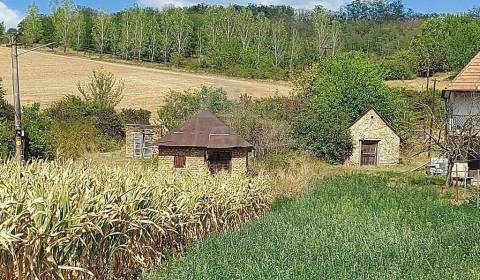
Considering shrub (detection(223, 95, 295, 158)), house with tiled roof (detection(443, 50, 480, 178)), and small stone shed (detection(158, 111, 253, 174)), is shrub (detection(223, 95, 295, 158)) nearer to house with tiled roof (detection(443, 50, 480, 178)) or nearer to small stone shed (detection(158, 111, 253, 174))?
small stone shed (detection(158, 111, 253, 174))

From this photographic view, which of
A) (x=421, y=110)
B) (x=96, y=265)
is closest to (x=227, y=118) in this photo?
(x=421, y=110)

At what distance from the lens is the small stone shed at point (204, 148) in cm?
2705

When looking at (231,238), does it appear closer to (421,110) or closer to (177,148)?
(177,148)

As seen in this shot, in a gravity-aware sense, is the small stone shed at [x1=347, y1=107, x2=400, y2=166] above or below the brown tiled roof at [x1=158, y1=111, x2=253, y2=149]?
below

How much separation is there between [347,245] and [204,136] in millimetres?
15746

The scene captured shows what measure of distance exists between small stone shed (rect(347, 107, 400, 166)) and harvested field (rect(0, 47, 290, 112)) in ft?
57.7

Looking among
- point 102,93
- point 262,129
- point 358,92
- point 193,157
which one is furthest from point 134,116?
point 193,157

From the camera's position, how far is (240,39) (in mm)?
83875

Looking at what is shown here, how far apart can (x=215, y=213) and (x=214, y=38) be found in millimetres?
69993

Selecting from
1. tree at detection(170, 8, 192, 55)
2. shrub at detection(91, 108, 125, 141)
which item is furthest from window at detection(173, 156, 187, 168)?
tree at detection(170, 8, 192, 55)

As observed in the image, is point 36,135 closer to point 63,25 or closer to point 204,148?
point 204,148

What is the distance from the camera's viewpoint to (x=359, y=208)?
17.5 metres

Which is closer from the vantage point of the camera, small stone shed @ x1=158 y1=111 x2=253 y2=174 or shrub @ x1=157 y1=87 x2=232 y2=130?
small stone shed @ x1=158 y1=111 x2=253 y2=174

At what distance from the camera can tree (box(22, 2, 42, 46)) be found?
7806 centimetres
